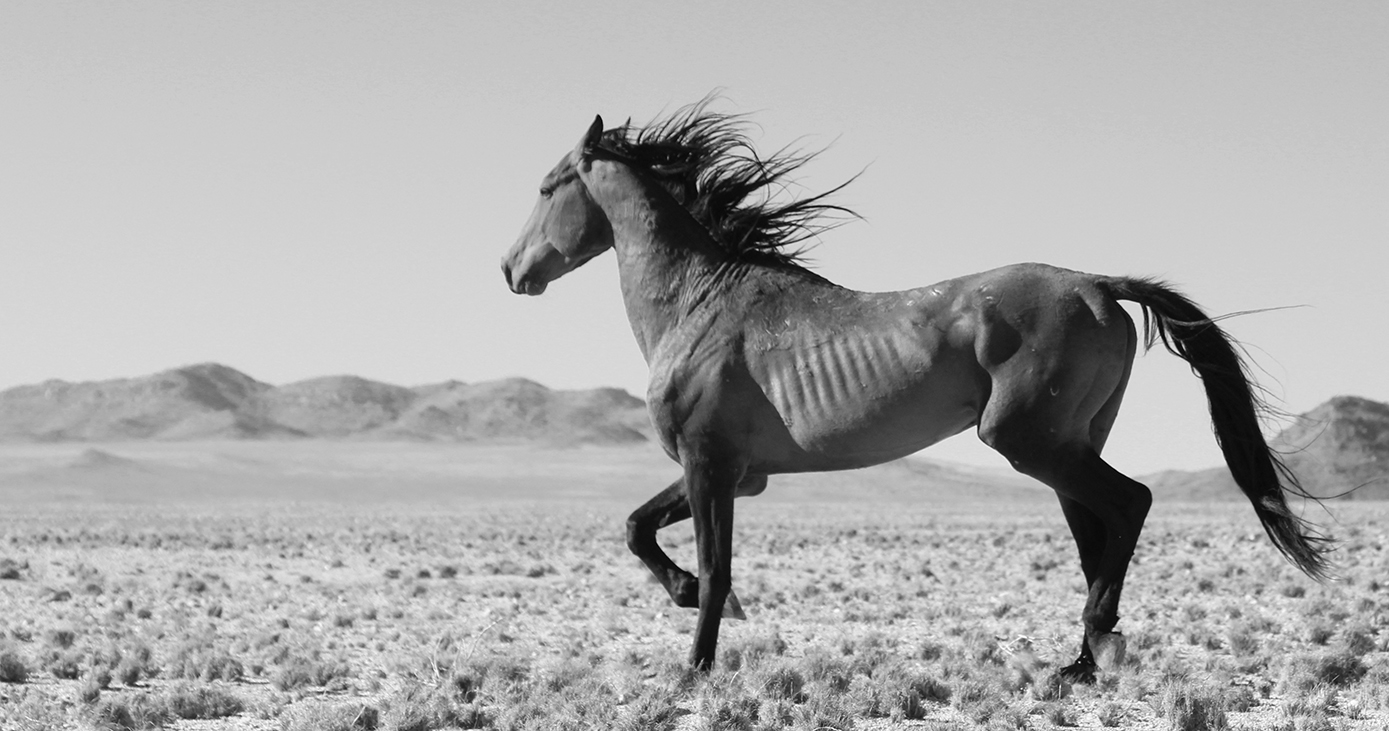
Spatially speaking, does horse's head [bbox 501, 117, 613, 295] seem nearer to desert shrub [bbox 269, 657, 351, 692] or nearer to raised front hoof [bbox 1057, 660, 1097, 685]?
desert shrub [bbox 269, 657, 351, 692]

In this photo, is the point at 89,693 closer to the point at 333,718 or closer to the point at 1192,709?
the point at 333,718

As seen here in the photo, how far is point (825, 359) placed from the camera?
8.36 metres

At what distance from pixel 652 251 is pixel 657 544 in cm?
171

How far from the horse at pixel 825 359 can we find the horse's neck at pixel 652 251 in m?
0.01

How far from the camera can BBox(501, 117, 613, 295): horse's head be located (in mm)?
9422

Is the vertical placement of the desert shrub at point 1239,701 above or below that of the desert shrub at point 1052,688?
below

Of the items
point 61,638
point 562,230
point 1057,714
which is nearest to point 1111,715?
point 1057,714

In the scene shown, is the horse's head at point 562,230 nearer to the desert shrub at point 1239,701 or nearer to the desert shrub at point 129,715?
the desert shrub at point 129,715

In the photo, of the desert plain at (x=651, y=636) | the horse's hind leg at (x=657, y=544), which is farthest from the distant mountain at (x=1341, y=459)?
the horse's hind leg at (x=657, y=544)

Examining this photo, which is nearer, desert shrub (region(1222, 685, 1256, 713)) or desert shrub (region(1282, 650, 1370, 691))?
desert shrub (region(1222, 685, 1256, 713))

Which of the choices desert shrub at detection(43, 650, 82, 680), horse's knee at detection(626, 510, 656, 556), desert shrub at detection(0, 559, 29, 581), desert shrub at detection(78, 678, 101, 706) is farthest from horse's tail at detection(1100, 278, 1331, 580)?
desert shrub at detection(0, 559, 29, 581)

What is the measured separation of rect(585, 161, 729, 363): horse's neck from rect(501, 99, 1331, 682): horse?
0.01 metres

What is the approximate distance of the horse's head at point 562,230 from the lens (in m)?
9.42

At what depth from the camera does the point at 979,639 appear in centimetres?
1251
